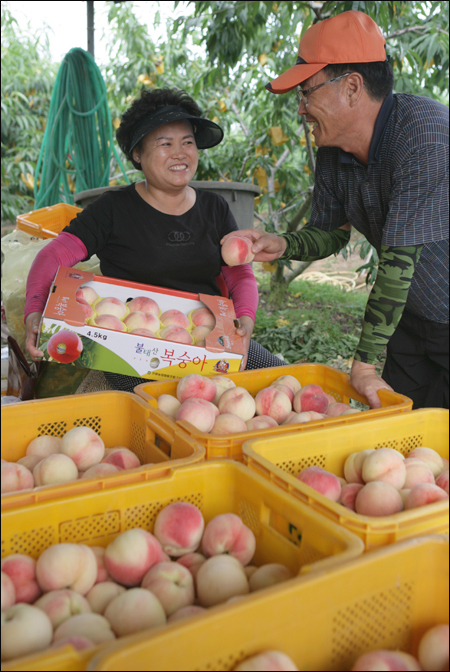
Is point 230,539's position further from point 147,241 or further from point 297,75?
point 147,241

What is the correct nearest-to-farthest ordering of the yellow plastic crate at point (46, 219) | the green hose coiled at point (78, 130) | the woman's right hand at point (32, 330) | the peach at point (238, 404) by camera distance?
the peach at point (238, 404), the woman's right hand at point (32, 330), the yellow plastic crate at point (46, 219), the green hose coiled at point (78, 130)

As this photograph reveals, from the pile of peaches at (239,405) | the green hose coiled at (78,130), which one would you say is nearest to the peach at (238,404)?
the pile of peaches at (239,405)

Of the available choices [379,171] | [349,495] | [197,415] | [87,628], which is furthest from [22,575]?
[379,171]

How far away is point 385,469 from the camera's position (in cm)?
113

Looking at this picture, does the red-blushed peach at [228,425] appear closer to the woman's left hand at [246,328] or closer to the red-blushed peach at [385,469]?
the red-blushed peach at [385,469]

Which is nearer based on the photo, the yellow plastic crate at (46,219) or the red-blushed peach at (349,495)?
the red-blushed peach at (349,495)

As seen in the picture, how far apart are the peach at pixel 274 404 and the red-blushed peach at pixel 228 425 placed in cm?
16

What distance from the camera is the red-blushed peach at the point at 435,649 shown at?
0.73 meters

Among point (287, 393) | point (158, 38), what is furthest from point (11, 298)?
point (158, 38)

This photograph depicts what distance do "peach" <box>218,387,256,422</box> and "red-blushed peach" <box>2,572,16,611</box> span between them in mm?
718

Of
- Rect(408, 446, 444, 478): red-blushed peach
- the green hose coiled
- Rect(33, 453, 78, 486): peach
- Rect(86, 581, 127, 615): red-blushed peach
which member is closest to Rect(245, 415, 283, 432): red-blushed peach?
Rect(408, 446, 444, 478): red-blushed peach

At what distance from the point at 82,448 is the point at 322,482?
54 centimetres

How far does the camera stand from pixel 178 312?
1819 mm

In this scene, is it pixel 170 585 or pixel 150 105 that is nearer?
pixel 170 585
